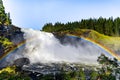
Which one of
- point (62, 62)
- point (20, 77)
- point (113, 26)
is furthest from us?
point (113, 26)

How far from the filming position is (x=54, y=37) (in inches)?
3260

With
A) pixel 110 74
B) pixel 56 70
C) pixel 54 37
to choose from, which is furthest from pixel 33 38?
pixel 110 74

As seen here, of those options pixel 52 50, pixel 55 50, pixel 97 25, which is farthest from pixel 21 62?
pixel 97 25

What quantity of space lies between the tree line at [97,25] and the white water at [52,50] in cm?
768

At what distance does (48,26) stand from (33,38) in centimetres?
1880

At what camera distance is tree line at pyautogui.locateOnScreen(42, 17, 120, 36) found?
92.2 metres

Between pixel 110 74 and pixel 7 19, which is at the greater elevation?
pixel 7 19

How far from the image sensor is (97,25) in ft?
311

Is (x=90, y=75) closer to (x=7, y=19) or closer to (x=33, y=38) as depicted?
(x=33, y=38)

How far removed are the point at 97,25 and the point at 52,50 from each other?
49.8 ft

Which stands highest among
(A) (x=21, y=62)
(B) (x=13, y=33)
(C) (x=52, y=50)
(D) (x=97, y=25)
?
(D) (x=97, y=25)

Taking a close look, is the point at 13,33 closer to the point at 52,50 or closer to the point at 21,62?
the point at 21,62

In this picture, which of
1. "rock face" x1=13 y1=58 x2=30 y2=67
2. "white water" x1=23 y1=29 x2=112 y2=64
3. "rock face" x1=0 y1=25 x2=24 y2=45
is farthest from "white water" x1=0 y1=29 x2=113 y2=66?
"rock face" x1=0 y1=25 x2=24 y2=45

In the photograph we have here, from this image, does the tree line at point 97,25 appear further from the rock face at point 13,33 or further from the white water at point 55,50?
the rock face at point 13,33
